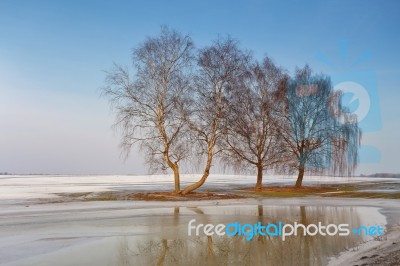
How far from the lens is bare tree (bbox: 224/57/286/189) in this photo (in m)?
35.6

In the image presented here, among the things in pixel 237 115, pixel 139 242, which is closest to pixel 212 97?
pixel 237 115

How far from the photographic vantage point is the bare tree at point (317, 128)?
126 ft

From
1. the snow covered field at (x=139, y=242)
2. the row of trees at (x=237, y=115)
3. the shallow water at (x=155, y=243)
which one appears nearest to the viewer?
the shallow water at (x=155, y=243)

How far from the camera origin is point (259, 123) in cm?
3734

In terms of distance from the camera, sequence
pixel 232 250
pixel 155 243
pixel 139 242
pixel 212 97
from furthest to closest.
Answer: pixel 212 97 → pixel 139 242 → pixel 155 243 → pixel 232 250

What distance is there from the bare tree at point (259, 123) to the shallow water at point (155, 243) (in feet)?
64.7

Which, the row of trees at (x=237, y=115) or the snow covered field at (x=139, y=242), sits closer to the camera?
the snow covered field at (x=139, y=242)

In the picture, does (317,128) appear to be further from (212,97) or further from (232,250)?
(232,250)

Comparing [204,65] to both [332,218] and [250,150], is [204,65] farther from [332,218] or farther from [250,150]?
[332,218]

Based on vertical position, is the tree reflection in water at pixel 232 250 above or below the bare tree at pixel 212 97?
below

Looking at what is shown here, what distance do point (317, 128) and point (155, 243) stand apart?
31.3 meters

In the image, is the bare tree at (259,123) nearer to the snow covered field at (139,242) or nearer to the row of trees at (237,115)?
the row of trees at (237,115)

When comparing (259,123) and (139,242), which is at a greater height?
(259,123)

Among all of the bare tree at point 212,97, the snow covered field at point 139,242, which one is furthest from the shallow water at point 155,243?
the bare tree at point 212,97
